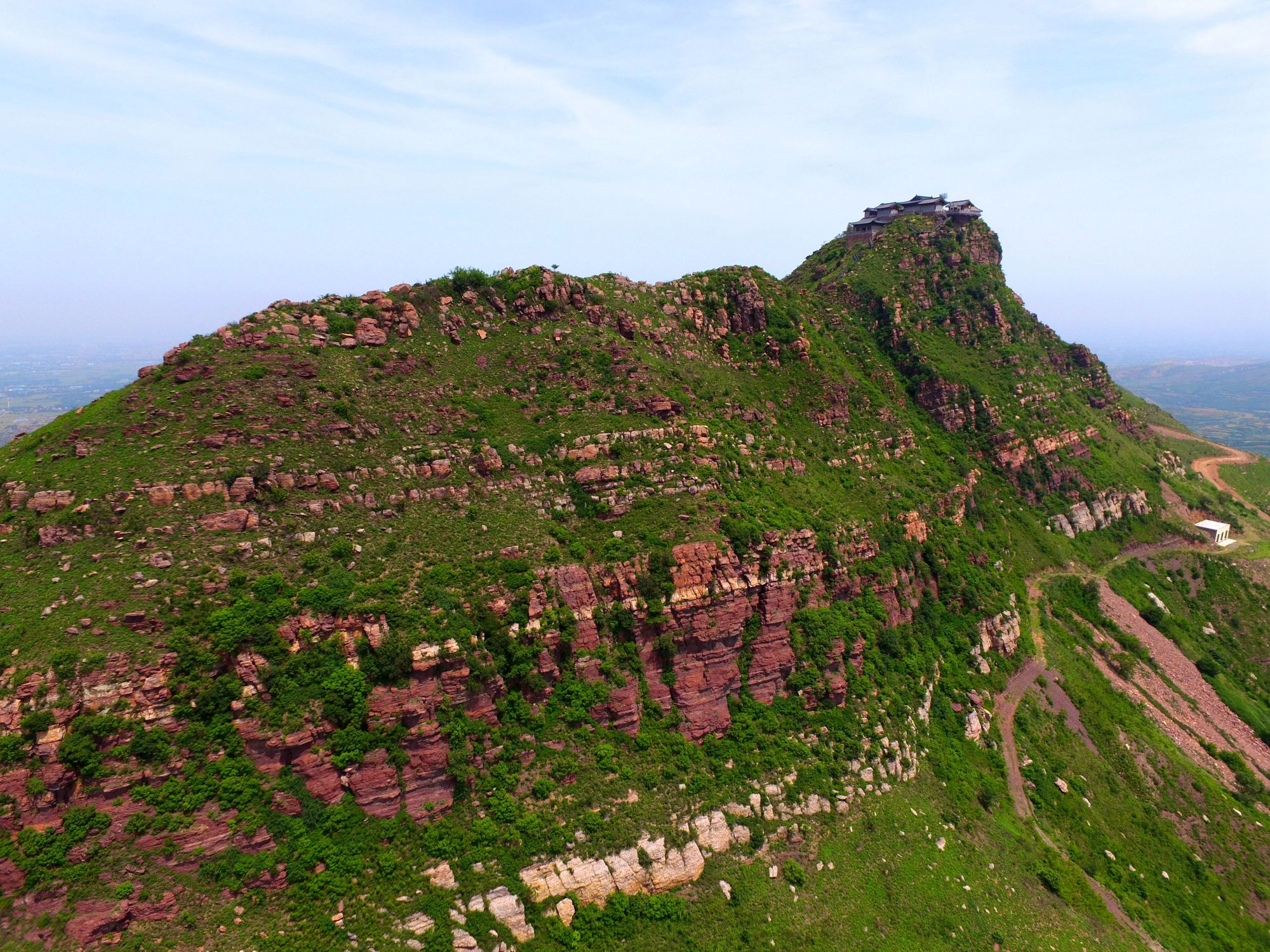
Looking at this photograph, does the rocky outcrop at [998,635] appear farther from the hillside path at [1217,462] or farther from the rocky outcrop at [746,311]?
the hillside path at [1217,462]

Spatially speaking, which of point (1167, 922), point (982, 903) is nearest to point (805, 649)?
point (982, 903)

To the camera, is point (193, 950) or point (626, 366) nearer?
point (193, 950)

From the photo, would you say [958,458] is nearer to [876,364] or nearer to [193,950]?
[876,364]

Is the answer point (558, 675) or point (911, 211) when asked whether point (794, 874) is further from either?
point (911, 211)

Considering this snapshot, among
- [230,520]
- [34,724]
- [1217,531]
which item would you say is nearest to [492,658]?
[230,520]

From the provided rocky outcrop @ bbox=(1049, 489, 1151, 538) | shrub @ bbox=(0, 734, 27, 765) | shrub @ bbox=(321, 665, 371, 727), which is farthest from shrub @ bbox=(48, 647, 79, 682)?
rocky outcrop @ bbox=(1049, 489, 1151, 538)

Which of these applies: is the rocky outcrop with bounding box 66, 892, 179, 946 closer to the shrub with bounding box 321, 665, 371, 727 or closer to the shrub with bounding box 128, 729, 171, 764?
the shrub with bounding box 128, 729, 171, 764

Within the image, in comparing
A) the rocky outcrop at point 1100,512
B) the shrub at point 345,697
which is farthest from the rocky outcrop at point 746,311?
the shrub at point 345,697
